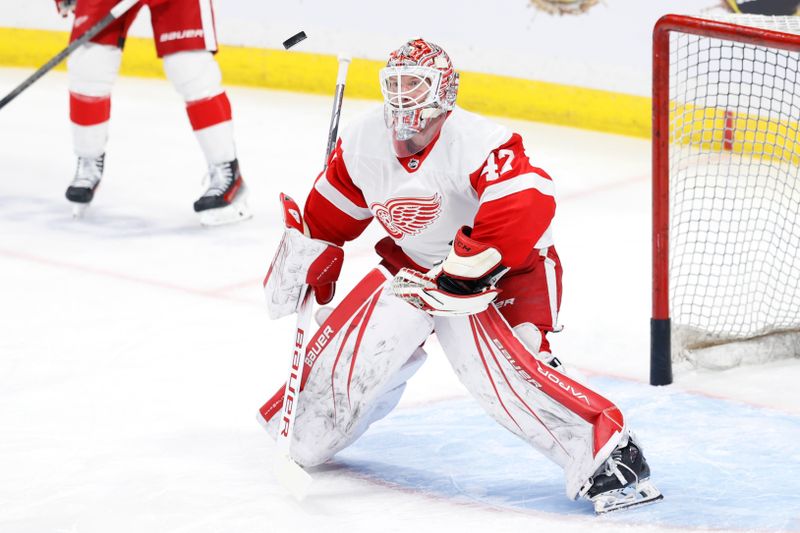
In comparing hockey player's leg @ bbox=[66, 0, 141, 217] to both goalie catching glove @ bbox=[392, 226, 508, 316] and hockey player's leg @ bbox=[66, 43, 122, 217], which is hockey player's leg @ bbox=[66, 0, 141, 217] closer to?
hockey player's leg @ bbox=[66, 43, 122, 217]

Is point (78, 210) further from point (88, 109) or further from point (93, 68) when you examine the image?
point (93, 68)

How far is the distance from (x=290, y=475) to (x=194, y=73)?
2.32m

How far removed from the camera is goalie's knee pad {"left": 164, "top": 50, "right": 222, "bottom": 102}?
4.30 m

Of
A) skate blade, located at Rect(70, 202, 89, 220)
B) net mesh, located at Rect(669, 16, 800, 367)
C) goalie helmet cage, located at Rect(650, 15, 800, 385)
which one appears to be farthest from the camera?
skate blade, located at Rect(70, 202, 89, 220)

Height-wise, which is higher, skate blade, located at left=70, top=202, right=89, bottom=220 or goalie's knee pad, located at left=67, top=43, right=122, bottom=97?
goalie's knee pad, located at left=67, top=43, right=122, bottom=97

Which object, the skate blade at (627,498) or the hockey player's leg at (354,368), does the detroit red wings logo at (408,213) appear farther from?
the skate blade at (627,498)

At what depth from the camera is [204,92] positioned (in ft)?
14.2

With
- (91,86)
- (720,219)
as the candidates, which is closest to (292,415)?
(720,219)

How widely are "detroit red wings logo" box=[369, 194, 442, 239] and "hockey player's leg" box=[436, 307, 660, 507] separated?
0.56ft

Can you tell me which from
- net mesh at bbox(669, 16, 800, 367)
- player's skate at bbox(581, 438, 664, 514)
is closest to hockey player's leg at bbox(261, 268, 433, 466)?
player's skate at bbox(581, 438, 664, 514)

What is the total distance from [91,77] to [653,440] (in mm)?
2465

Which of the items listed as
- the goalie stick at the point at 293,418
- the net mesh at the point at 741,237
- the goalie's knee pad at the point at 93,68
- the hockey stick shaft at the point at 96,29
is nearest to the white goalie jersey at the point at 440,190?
the goalie stick at the point at 293,418

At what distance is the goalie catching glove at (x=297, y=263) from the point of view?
233cm

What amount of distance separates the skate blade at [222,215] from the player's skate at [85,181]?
37cm
